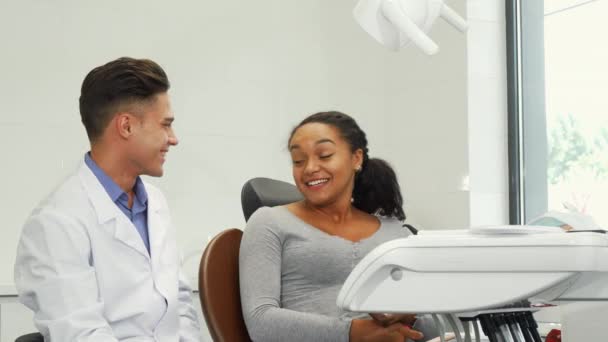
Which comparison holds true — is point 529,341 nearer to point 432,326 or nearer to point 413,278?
point 413,278

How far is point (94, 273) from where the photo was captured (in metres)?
1.87

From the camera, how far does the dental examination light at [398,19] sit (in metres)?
1.68

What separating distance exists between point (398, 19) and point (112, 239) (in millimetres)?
764

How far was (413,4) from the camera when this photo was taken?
1731 mm

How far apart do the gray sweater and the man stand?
18 centimetres

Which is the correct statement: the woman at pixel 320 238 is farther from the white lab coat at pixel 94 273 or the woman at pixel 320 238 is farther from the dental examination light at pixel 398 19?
the dental examination light at pixel 398 19

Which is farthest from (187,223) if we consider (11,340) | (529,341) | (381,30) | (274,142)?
(529,341)

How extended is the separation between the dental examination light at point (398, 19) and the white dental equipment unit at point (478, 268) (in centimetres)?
59

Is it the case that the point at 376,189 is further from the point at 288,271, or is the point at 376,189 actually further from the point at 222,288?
the point at 222,288

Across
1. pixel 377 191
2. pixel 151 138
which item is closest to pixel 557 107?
pixel 377 191

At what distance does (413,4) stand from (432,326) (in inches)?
33.6

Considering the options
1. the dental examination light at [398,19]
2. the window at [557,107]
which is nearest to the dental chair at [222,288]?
the dental examination light at [398,19]

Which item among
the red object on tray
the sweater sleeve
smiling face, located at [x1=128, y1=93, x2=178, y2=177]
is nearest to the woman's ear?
the sweater sleeve

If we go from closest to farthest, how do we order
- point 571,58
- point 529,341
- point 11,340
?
1. point 529,341
2. point 11,340
3. point 571,58
